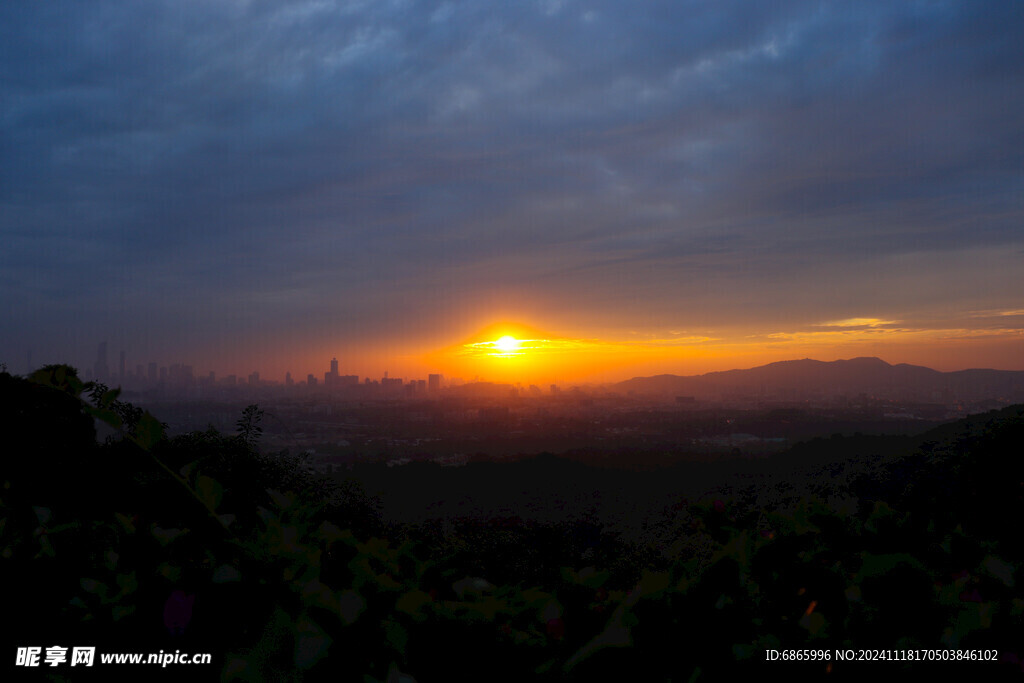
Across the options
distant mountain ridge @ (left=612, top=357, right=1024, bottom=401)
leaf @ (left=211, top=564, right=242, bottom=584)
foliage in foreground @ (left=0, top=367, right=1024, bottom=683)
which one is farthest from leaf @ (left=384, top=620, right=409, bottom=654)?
distant mountain ridge @ (left=612, top=357, right=1024, bottom=401)

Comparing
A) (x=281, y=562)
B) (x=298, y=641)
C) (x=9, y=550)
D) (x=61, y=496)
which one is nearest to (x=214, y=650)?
(x=281, y=562)

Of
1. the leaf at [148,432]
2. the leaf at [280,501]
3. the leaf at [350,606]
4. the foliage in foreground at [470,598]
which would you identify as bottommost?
the foliage in foreground at [470,598]

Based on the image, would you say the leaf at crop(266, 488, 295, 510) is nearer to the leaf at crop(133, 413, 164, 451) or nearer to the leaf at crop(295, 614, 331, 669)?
the leaf at crop(133, 413, 164, 451)

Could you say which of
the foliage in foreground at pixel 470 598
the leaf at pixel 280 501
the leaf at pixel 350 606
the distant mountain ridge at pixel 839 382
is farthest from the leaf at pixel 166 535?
the distant mountain ridge at pixel 839 382

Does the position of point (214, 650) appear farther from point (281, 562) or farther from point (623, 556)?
point (623, 556)

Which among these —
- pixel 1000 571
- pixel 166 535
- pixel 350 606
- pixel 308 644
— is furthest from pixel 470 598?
pixel 1000 571

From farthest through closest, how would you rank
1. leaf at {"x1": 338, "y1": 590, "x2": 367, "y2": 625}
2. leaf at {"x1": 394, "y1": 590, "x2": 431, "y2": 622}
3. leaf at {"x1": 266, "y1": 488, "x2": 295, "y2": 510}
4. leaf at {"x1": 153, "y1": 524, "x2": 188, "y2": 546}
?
leaf at {"x1": 266, "y1": 488, "x2": 295, "y2": 510}, leaf at {"x1": 153, "y1": 524, "x2": 188, "y2": 546}, leaf at {"x1": 394, "y1": 590, "x2": 431, "y2": 622}, leaf at {"x1": 338, "y1": 590, "x2": 367, "y2": 625}

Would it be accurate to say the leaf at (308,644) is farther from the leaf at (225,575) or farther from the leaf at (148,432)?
the leaf at (148,432)

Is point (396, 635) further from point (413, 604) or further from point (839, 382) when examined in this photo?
point (839, 382)
